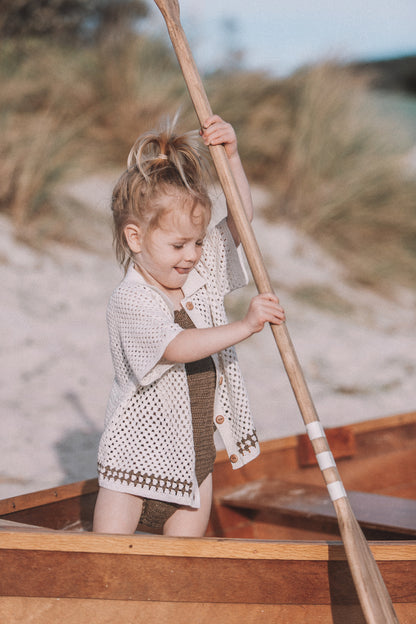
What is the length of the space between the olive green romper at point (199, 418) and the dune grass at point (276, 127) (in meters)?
5.74

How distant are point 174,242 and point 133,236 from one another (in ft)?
0.41

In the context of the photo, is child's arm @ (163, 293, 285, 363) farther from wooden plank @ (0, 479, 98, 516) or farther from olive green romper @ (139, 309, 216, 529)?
wooden plank @ (0, 479, 98, 516)

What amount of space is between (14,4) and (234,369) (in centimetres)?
814

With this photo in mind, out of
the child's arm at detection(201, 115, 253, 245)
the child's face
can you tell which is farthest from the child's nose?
the child's arm at detection(201, 115, 253, 245)

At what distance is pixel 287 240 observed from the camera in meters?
9.27

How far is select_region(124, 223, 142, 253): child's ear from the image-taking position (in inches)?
87.1

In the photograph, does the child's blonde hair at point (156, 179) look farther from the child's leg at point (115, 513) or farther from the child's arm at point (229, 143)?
the child's leg at point (115, 513)

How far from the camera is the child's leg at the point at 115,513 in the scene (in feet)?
7.33

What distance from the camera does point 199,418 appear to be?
7.86 feet

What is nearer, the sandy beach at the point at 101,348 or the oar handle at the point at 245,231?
the oar handle at the point at 245,231

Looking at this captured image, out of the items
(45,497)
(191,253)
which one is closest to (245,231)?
(191,253)

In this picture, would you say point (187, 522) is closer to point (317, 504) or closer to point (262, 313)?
point (262, 313)

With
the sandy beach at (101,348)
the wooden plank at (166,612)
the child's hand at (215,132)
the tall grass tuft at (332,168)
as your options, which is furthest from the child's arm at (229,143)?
the tall grass tuft at (332,168)

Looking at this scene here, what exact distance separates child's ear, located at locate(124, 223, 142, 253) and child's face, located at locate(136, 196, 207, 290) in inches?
0.5
